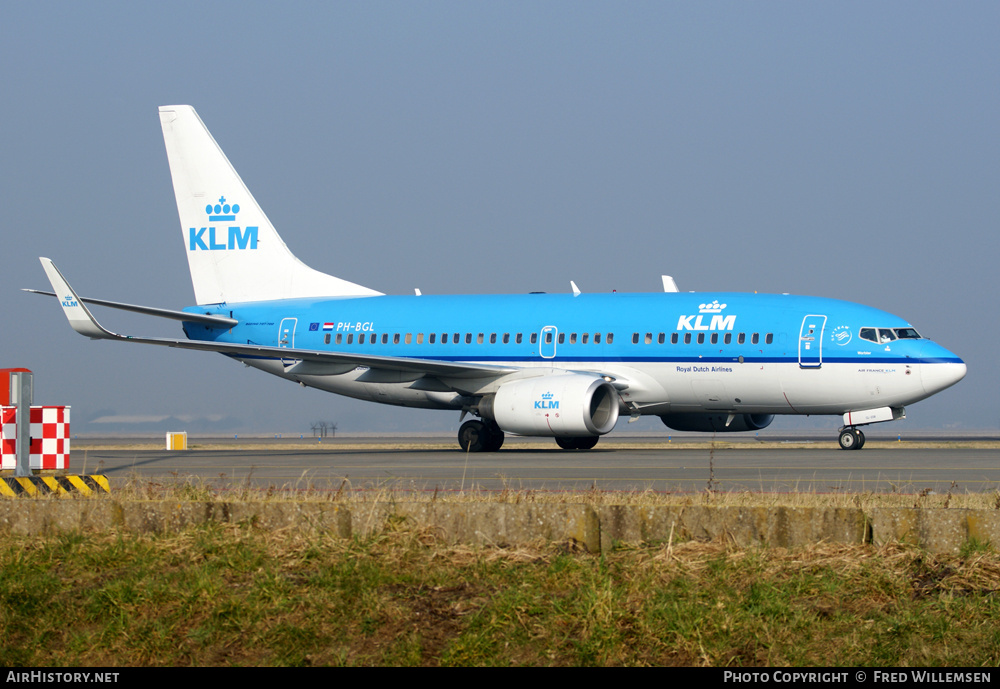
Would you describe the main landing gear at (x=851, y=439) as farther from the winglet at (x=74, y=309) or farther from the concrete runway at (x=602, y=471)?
the winglet at (x=74, y=309)

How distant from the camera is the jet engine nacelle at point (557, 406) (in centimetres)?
2512

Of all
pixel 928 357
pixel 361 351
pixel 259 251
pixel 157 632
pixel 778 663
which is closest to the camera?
pixel 778 663

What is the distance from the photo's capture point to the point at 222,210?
34.1 metres

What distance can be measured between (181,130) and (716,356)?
1787cm

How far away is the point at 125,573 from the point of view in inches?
361

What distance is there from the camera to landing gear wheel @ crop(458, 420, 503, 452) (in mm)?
28438

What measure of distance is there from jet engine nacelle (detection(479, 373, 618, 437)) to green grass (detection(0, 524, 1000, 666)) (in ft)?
52.0

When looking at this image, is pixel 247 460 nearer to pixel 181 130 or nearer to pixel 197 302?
pixel 197 302

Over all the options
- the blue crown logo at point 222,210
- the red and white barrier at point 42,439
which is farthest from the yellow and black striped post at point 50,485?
the blue crown logo at point 222,210

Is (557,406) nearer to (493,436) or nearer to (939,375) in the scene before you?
(493,436)

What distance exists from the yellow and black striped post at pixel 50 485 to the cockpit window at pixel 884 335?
58.2ft

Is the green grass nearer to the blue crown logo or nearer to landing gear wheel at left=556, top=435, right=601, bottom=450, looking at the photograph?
landing gear wheel at left=556, top=435, right=601, bottom=450

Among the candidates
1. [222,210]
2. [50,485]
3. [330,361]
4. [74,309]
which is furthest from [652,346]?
[50,485]

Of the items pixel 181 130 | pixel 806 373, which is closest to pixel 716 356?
pixel 806 373
